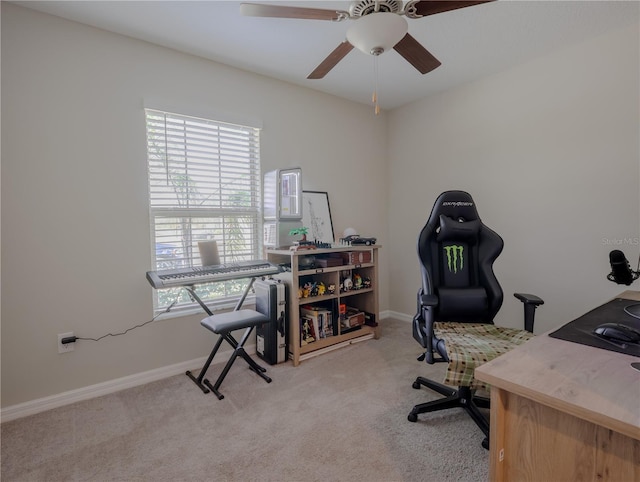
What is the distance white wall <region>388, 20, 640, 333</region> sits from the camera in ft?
7.75

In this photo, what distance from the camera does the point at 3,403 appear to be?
198 cm

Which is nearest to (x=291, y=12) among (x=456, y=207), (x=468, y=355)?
(x=456, y=207)

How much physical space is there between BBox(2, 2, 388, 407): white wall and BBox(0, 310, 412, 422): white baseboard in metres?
0.04

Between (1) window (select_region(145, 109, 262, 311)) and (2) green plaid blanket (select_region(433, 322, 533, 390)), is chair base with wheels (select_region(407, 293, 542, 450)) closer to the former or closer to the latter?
(2) green plaid blanket (select_region(433, 322, 533, 390))

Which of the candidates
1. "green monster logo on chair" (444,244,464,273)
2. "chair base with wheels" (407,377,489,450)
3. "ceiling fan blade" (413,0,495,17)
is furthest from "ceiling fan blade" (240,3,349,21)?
"chair base with wheels" (407,377,489,450)

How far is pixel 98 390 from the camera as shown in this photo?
226cm

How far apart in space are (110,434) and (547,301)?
3330mm

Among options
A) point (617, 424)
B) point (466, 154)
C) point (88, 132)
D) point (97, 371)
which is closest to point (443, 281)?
point (617, 424)

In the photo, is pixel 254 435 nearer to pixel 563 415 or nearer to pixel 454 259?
pixel 563 415

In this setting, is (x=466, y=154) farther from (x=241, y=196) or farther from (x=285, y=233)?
(x=241, y=196)

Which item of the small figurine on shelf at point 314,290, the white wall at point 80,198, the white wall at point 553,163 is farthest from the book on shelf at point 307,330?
the white wall at point 553,163

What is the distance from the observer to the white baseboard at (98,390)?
6.61 feet

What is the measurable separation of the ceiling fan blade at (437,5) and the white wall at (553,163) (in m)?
1.66

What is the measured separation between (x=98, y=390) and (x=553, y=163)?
393 cm
